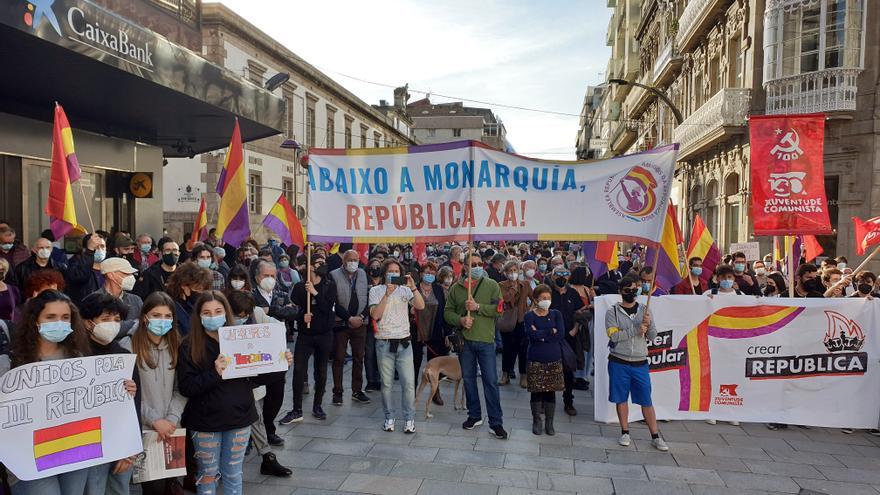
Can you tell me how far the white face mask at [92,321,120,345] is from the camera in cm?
359

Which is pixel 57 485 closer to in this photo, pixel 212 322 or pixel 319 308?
pixel 212 322

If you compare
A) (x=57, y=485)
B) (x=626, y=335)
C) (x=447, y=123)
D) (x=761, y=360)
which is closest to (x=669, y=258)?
(x=761, y=360)

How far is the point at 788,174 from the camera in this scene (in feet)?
23.1

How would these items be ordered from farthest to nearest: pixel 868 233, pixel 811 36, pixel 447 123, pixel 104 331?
pixel 447 123 → pixel 811 36 → pixel 868 233 → pixel 104 331

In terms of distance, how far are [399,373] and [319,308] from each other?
3.90 ft

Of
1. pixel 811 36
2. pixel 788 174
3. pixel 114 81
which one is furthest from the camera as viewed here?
pixel 811 36

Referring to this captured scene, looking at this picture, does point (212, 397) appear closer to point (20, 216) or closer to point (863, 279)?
point (863, 279)

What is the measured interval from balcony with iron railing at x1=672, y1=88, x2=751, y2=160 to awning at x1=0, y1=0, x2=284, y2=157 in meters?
12.7

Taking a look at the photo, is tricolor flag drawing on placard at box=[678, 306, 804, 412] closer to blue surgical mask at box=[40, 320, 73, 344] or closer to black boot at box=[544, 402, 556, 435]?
black boot at box=[544, 402, 556, 435]

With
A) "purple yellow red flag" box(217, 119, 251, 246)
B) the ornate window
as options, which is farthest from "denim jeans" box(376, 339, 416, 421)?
the ornate window

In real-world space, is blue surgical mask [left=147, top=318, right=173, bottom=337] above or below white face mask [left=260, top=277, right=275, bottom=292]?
below

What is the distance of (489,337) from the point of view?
6184mm

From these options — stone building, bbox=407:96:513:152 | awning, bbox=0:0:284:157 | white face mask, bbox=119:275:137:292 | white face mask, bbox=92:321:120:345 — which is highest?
stone building, bbox=407:96:513:152

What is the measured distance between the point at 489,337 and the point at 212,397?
3.18 metres
